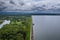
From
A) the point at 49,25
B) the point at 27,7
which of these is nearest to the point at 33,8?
the point at 27,7

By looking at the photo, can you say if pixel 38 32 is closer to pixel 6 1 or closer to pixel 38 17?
pixel 38 17

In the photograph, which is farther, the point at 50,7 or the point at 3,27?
the point at 50,7

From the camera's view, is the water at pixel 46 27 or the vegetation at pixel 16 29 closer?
the vegetation at pixel 16 29

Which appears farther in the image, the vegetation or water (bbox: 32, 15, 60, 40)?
water (bbox: 32, 15, 60, 40)

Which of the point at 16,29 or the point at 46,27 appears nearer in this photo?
the point at 16,29
